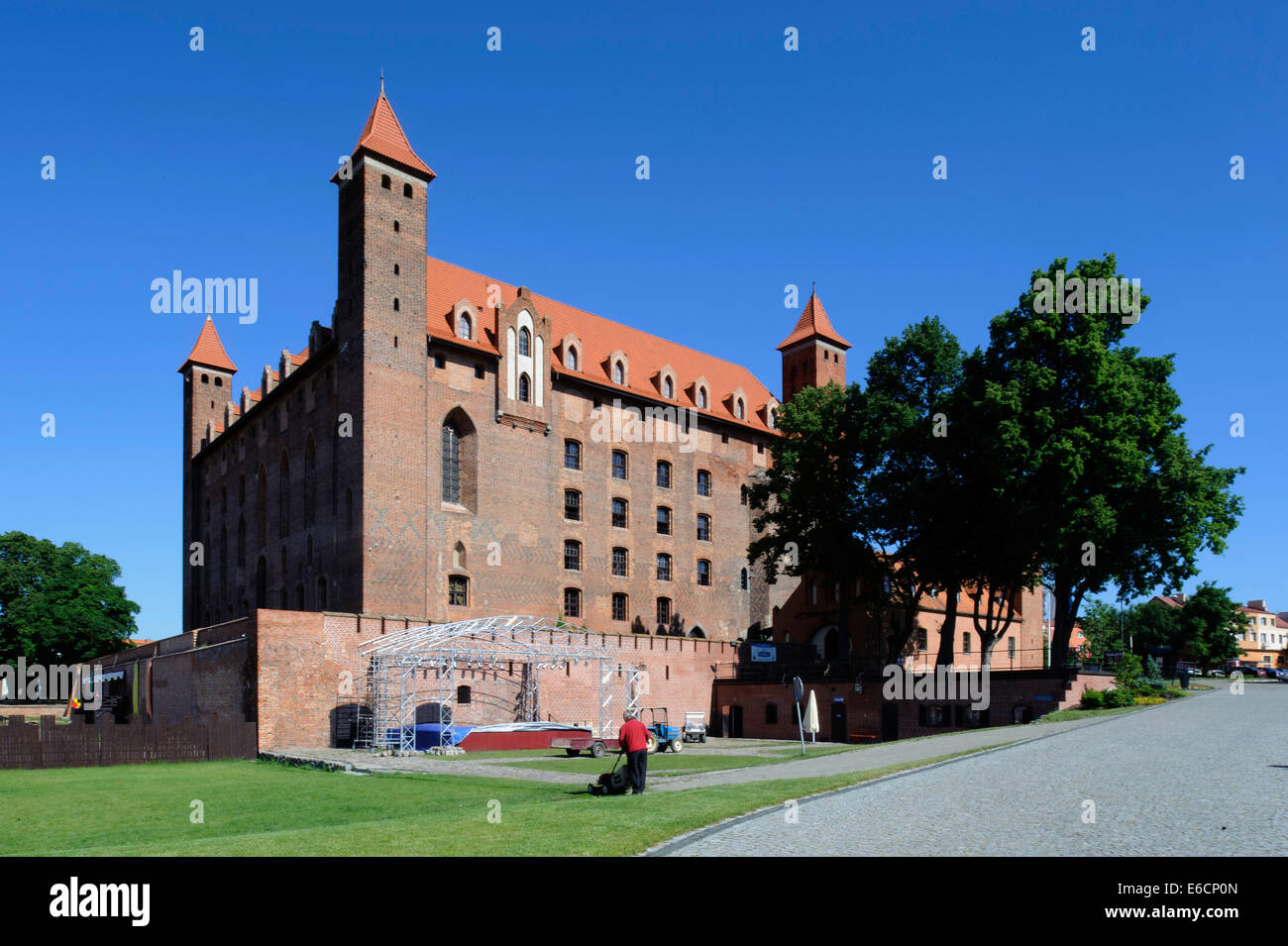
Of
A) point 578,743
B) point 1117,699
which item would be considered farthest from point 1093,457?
point 578,743

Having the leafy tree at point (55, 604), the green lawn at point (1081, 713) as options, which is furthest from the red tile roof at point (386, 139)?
the leafy tree at point (55, 604)

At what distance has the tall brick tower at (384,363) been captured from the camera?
37375mm

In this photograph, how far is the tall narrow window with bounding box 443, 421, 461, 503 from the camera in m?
41.0

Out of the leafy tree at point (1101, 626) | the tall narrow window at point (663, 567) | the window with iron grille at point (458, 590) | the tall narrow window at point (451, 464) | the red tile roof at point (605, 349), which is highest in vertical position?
the red tile roof at point (605, 349)

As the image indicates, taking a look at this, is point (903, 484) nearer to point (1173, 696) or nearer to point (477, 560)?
point (1173, 696)

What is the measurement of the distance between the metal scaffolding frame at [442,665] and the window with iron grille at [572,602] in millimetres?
7106

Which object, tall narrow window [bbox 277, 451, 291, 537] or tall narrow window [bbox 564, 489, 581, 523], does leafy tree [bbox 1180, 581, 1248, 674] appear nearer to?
tall narrow window [bbox 564, 489, 581, 523]

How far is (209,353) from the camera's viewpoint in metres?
59.7

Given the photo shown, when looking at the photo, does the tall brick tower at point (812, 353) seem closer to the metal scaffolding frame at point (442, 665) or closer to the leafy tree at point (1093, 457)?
the leafy tree at point (1093, 457)

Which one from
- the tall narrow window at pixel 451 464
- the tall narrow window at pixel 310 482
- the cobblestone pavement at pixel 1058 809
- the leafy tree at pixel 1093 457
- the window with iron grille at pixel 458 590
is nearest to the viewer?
the cobblestone pavement at pixel 1058 809

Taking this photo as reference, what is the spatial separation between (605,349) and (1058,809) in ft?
137

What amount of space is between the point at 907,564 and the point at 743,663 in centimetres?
1198

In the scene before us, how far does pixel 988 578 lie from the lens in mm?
36031

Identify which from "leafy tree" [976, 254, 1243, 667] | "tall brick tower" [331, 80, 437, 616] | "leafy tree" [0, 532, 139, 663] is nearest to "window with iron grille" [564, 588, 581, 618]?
"tall brick tower" [331, 80, 437, 616]
